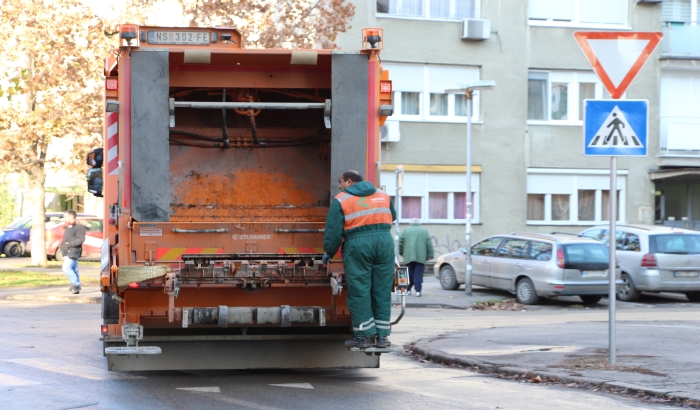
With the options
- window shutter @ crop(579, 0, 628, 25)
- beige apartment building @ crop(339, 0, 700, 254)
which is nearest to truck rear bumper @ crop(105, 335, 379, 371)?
Result: beige apartment building @ crop(339, 0, 700, 254)

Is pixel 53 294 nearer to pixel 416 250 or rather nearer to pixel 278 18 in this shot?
pixel 416 250

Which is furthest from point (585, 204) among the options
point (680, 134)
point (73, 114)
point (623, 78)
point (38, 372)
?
point (38, 372)

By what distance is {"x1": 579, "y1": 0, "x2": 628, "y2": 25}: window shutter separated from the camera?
29500mm

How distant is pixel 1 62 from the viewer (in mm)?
24625

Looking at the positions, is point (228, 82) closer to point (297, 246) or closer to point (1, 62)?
point (297, 246)

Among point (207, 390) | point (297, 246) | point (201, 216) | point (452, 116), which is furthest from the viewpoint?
point (452, 116)

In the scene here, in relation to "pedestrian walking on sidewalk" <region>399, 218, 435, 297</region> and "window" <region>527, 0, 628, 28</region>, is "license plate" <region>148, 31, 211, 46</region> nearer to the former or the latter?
"pedestrian walking on sidewalk" <region>399, 218, 435, 297</region>

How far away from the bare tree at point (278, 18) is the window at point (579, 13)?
9499 mm

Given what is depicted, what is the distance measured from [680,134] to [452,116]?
6.96m

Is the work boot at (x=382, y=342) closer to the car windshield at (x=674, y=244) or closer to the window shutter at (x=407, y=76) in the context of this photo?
the car windshield at (x=674, y=244)

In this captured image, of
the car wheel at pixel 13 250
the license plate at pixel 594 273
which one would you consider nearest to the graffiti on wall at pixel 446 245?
the license plate at pixel 594 273

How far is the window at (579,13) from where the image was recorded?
95.7ft

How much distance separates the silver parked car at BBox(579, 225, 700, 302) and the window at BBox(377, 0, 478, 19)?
430 inches

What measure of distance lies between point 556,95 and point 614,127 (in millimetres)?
20587
